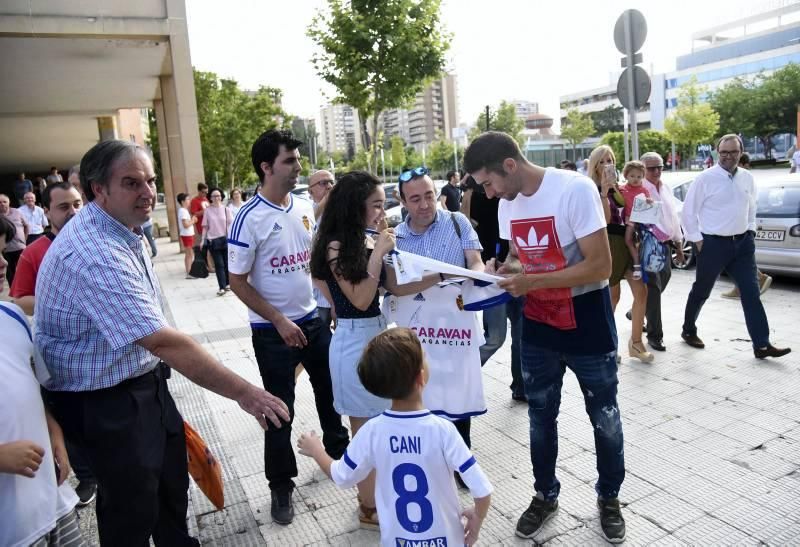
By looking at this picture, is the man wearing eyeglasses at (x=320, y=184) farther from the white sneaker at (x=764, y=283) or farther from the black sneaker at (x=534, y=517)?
the white sneaker at (x=764, y=283)

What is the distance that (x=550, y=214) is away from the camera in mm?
2830

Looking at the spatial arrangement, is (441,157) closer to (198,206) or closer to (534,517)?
(198,206)

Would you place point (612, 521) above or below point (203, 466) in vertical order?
below

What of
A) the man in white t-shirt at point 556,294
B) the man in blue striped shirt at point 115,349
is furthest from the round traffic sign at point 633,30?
the man in blue striped shirt at point 115,349

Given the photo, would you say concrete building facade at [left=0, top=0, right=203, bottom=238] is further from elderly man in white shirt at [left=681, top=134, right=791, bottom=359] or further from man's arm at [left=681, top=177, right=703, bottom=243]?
elderly man in white shirt at [left=681, top=134, right=791, bottom=359]

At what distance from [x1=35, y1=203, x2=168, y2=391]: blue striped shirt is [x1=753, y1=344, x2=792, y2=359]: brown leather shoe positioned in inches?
207

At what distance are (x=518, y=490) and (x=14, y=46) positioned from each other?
631 inches

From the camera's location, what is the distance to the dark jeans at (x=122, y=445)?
222cm

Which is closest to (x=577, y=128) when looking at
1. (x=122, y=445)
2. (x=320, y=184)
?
(x=320, y=184)

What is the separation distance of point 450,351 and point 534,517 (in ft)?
3.18

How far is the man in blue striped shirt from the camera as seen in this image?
2088 mm

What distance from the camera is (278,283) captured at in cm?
350

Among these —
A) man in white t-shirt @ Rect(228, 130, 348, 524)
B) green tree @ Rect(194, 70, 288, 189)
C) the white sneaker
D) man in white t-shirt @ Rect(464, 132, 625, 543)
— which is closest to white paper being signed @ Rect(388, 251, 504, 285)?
man in white t-shirt @ Rect(464, 132, 625, 543)

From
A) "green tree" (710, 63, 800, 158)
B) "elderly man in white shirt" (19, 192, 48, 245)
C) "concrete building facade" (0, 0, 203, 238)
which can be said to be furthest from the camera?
"green tree" (710, 63, 800, 158)
